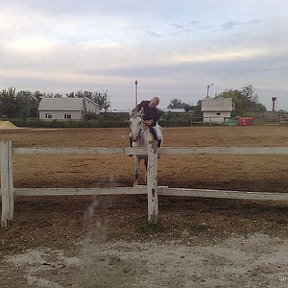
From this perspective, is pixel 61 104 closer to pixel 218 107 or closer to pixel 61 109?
pixel 61 109

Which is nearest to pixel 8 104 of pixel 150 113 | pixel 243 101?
pixel 243 101

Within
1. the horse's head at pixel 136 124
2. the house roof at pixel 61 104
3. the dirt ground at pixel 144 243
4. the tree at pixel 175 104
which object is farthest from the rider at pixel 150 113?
the tree at pixel 175 104

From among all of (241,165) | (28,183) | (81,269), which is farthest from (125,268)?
(241,165)

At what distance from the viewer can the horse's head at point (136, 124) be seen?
344 inches

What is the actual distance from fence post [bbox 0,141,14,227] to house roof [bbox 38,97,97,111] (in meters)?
81.2

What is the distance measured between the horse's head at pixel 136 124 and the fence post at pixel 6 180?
3.49 meters

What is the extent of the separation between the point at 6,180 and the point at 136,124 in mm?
3647

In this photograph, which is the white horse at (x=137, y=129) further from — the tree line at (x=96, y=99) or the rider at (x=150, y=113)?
the tree line at (x=96, y=99)

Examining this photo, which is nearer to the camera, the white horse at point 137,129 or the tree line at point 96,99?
the white horse at point 137,129

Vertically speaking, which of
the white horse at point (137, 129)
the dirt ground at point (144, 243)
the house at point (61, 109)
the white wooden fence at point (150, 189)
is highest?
the house at point (61, 109)

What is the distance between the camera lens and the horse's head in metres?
8.74

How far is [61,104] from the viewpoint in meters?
86.2

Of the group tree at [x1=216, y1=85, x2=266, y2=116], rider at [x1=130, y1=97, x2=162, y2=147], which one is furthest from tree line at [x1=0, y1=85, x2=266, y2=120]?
rider at [x1=130, y1=97, x2=162, y2=147]

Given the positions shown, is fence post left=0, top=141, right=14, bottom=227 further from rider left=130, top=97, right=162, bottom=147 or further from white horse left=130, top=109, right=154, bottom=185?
rider left=130, top=97, right=162, bottom=147
